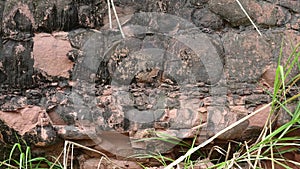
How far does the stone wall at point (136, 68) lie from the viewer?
1289 mm

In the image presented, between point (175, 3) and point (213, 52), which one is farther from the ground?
point (175, 3)

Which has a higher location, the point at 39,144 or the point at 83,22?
the point at 83,22

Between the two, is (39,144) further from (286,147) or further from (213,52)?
(286,147)

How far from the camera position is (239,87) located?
1287 millimetres

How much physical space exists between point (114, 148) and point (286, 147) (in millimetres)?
517

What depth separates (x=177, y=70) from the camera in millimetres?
1298

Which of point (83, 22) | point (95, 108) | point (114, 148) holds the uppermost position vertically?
point (83, 22)

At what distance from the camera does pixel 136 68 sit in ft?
4.28

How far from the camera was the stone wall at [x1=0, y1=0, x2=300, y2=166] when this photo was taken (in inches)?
50.8

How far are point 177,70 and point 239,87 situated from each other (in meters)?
0.19

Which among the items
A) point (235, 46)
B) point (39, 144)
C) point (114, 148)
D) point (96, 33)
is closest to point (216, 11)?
point (235, 46)

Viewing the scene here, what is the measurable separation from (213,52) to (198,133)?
0.24 metres

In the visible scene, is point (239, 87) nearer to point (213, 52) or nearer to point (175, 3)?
point (213, 52)

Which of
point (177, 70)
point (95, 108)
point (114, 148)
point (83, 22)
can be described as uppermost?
point (83, 22)
